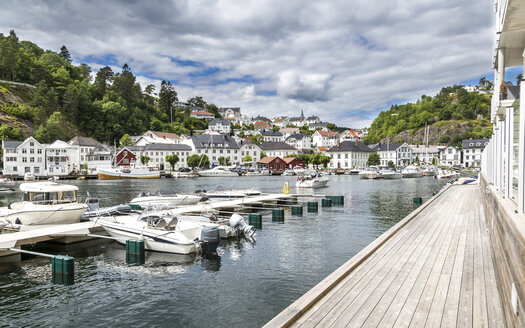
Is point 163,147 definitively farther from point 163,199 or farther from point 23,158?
point 163,199

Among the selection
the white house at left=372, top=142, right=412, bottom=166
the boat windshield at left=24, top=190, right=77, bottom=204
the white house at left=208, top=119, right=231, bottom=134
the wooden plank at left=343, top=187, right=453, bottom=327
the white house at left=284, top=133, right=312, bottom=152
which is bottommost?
the wooden plank at left=343, top=187, right=453, bottom=327

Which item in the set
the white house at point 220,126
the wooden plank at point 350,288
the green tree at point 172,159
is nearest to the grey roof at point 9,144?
the green tree at point 172,159

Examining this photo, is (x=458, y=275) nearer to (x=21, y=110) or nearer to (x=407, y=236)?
(x=407, y=236)

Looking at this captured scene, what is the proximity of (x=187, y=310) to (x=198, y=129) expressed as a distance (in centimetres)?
15270

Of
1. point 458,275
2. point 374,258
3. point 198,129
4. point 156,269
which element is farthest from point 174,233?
point 198,129

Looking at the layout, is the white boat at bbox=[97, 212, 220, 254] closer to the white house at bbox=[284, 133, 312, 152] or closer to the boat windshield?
the boat windshield

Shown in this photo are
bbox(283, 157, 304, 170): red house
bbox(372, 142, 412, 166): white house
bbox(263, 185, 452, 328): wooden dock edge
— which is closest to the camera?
bbox(263, 185, 452, 328): wooden dock edge

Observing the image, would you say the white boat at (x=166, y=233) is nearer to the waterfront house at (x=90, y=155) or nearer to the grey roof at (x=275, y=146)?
the waterfront house at (x=90, y=155)

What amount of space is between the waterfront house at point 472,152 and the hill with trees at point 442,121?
22.7 meters

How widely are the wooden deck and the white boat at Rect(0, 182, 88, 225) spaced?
15.7 metres

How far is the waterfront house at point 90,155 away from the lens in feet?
297

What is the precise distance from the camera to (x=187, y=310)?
9.96 meters

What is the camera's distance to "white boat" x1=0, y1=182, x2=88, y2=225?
17609 millimetres

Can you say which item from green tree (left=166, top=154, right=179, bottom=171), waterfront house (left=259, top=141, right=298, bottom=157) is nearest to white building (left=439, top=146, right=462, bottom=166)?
waterfront house (left=259, top=141, right=298, bottom=157)
